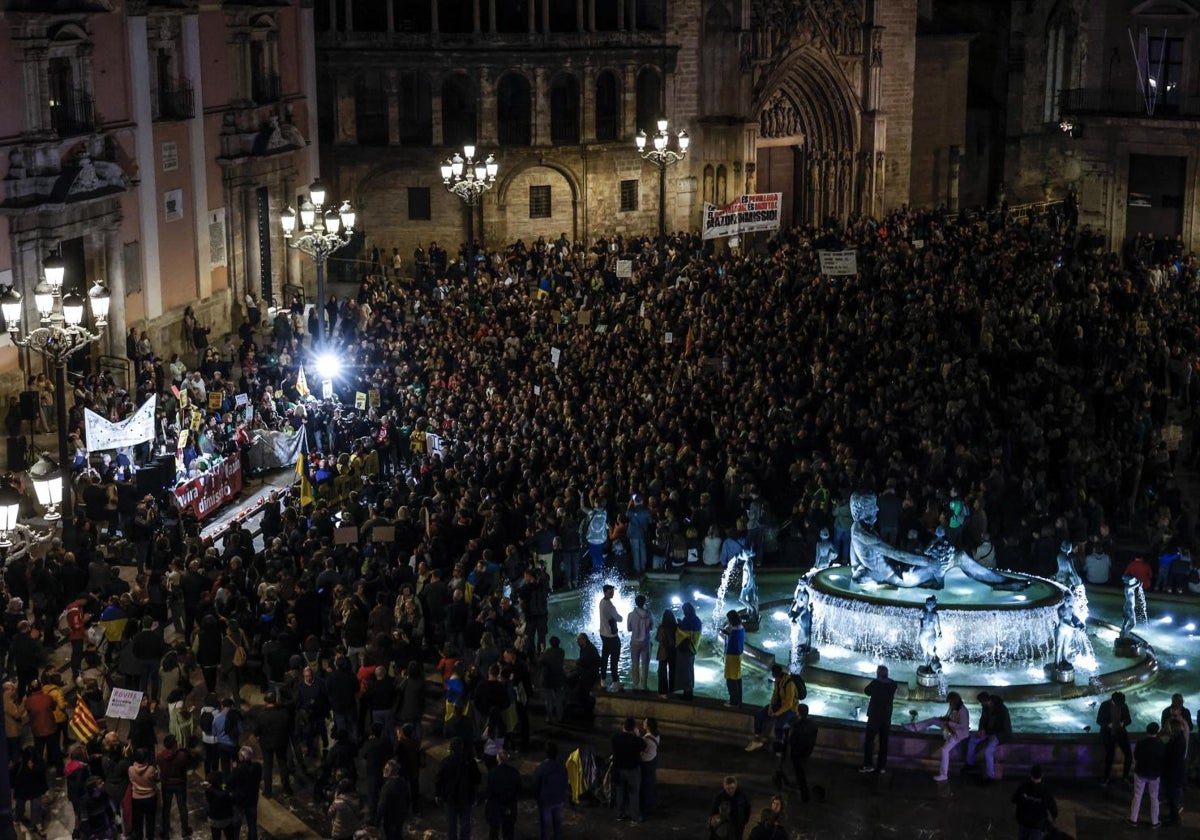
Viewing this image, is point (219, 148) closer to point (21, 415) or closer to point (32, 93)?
point (32, 93)

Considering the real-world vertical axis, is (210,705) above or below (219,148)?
below

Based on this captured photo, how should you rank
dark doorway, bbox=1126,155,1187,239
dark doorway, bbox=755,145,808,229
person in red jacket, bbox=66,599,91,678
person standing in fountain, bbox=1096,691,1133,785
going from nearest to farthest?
person standing in fountain, bbox=1096,691,1133,785 → person in red jacket, bbox=66,599,91,678 → dark doorway, bbox=1126,155,1187,239 → dark doorway, bbox=755,145,808,229

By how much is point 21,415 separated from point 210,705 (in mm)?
15904

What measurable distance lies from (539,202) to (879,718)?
3653cm

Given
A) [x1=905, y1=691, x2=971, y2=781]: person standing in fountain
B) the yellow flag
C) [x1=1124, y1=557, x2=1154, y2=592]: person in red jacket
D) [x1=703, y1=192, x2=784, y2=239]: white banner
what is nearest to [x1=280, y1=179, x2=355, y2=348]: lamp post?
the yellow flag

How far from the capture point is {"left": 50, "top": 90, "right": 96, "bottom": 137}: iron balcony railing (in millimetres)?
36500

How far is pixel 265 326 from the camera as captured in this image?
45.2m

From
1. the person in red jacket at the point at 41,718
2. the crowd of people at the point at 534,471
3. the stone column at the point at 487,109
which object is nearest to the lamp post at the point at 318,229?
the crowd of people at the point at 534,471

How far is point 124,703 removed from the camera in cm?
1919

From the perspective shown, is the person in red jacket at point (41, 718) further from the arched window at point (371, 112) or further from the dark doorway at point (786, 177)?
the dark doorway at point (786, 177)

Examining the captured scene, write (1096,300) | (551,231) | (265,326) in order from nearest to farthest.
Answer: (1096,300) → (265,326) → (551,231)

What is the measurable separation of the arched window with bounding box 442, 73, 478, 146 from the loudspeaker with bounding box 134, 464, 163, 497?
1082 inches

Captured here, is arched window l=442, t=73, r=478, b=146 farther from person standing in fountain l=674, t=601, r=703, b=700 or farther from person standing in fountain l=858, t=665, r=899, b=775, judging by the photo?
person standing in fountain l=858, t=665, r=899, b=775

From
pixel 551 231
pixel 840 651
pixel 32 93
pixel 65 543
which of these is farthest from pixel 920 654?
pixel 551 231
